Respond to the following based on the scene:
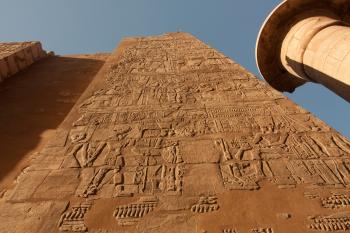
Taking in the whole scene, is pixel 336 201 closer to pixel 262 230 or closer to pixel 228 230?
pixel 262 230

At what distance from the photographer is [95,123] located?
474 cm

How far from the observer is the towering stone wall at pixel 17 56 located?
26.6ft

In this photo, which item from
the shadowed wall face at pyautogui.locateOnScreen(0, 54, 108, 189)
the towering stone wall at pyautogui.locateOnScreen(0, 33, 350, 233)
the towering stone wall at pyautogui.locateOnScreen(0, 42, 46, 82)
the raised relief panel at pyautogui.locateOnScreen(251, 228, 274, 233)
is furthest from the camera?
the towering stone wall at pyautogui.locateOnScreen(0, 42, 46, 82)

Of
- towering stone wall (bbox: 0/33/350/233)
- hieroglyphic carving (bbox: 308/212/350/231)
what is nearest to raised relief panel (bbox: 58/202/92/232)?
towering stone wall (bbox: 0/33/350/233)

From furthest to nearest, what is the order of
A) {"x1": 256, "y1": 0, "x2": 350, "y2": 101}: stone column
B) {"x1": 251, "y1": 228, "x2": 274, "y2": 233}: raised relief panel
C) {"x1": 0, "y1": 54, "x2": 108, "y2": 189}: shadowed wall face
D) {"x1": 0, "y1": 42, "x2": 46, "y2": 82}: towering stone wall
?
{"x1": 0, "y1": 42, "x2": 46, "y2": 82}: towering stone wall < {"x1": 0, "y1": 54, "x2": 108, "y2": 189}: shadowed wall face < {"x1": 256, "y1": 0, "x2": 350, "y2": 101}: stone column < {"x1": 251, "y1": 228, "x2": 274, "y2": 233}: raised relief panel

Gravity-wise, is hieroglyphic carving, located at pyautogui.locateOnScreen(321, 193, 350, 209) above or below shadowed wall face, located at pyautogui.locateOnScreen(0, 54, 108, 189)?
above

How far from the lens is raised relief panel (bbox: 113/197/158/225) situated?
2.90 m

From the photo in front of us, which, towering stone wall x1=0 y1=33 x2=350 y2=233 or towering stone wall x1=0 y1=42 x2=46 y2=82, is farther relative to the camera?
towering stone wall x1=0 y1=42 x2=46 y2=82

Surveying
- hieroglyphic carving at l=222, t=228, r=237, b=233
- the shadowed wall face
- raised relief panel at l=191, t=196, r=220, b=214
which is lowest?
the shadowed wall face

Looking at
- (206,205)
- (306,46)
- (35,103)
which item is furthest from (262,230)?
(35,103)

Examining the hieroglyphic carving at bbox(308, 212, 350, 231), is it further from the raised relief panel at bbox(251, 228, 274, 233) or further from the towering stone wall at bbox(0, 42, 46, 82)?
the towering stone wall at bbox(0, 42, 46, 82)

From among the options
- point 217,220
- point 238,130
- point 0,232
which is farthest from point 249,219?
point 0,232

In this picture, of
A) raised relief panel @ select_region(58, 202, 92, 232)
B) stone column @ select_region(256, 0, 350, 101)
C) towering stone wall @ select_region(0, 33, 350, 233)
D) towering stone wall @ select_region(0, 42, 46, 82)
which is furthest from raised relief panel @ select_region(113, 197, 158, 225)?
towering stone wall @ select_region(0, 42, 46, 82)

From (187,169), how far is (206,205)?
0.61m
